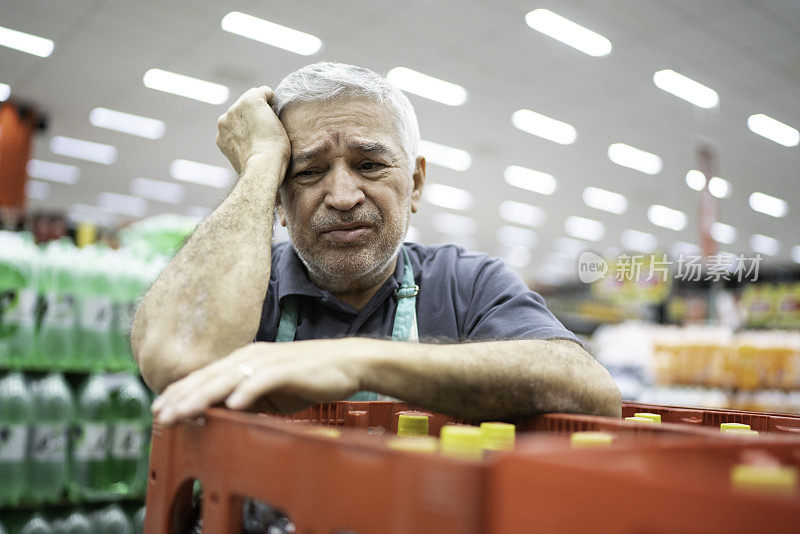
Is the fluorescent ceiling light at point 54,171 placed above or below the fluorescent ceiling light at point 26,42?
above

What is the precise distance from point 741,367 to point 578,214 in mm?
7736

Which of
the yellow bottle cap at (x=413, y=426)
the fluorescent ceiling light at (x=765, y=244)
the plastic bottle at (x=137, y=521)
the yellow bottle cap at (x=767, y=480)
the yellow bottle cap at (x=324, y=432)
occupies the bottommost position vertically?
the plastic bottle at (x=137, y=521)

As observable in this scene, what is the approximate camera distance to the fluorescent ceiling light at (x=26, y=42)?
5731 millimetres

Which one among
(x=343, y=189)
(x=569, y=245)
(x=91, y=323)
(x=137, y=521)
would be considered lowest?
(x=137, y=521)

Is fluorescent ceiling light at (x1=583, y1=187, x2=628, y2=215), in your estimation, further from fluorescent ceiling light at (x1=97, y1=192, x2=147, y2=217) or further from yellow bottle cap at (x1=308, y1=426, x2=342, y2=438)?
yellow bottle cap at (x1=308, y1=426, x2=342, y2=438)

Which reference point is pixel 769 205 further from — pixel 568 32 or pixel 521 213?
pixel 568 32

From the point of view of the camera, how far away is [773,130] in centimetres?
737

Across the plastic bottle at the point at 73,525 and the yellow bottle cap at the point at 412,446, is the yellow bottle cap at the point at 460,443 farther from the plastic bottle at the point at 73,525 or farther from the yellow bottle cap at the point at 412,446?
the plastic bottle at the point at 73,525

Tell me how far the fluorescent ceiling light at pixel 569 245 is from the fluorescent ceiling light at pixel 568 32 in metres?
10.1

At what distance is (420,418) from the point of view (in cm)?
92

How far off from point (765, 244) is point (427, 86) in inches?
446

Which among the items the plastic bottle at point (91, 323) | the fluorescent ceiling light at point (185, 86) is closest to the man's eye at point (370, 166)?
the plastic bottle at point (91, 323)

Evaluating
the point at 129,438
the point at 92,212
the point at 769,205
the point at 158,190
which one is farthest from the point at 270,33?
the point at 92,212

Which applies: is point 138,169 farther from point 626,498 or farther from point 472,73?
point 626,498
